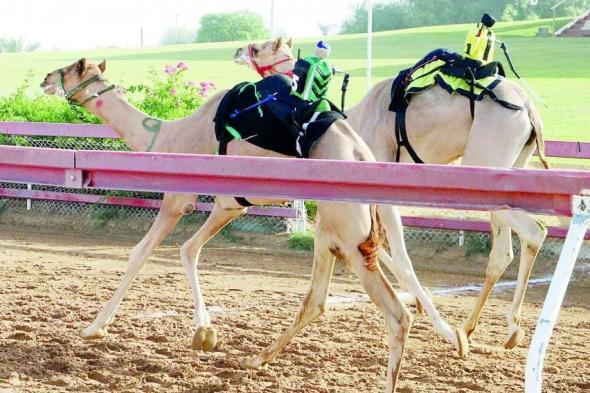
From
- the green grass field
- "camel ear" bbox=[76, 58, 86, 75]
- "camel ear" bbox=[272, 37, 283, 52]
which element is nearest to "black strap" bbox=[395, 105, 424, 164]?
"camel ear" bbox=[272, 37, 283, 52]

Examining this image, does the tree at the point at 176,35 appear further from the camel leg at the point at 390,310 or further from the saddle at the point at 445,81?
the camel leg at the point at 390,310

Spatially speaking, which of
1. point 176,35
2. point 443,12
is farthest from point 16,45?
point 443,12

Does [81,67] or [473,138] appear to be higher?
[81,67]

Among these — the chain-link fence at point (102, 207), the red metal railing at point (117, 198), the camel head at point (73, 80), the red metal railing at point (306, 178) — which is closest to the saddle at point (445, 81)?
the camel head at point (73, 80)

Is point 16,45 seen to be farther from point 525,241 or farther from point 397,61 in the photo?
point 525,241

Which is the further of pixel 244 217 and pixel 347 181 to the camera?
pixel 244 217

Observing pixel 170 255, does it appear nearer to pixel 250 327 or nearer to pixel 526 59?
pixel 250 327

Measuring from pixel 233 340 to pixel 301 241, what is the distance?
616 centimetres

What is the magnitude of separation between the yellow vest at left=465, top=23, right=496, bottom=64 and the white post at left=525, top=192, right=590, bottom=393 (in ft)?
16.7

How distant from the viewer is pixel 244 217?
604 inches

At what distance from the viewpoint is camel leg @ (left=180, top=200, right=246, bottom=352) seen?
793 centimetres

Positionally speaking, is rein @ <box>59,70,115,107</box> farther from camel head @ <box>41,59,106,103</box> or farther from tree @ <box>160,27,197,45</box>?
tree @ <box>160,27,197,45</box>

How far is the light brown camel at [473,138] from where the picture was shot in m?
8.83

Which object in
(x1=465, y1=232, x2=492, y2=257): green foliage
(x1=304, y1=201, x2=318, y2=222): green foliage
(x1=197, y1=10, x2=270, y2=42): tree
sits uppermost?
(x1=465, y1=232, x2=492, y2=257): green foliage
